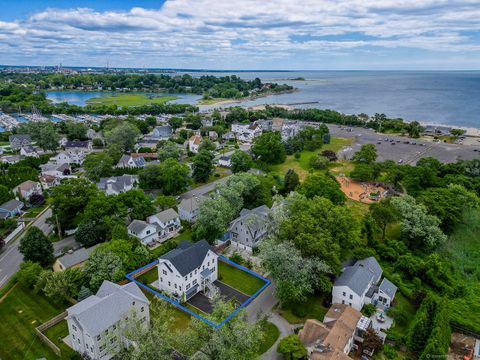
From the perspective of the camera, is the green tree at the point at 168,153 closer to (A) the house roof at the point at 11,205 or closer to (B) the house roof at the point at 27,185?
(B) the house roof at the point at 27,185

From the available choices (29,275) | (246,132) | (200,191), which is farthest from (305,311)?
(246,132)

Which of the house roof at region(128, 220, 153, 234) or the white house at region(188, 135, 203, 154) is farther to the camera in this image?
the white house at region(188, 135, 203, 154)

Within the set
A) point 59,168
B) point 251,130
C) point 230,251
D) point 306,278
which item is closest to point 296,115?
point 251,130

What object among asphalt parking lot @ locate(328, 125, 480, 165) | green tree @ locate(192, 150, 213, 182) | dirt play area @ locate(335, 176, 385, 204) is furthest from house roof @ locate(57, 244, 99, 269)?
asphalt parking lot @ locate(328, 125, 480, 165)

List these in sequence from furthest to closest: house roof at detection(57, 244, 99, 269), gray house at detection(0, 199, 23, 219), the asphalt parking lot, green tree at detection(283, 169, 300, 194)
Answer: the asphalt parking lot, green tree at detection(283, 169, 300, 194), gray house at detection(0, 199, 23, 219), house roof at detection(57, 244, 99, 269)

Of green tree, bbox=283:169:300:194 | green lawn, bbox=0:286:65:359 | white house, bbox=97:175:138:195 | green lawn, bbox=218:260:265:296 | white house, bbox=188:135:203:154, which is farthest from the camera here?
white house, bbox=188:135:203:154

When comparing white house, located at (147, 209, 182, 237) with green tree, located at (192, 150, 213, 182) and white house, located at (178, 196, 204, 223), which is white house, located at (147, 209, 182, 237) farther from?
green tree, located at (192, 150, 213, 182)

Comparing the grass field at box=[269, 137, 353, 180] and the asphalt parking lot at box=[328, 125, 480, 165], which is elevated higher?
the asphalt parking lot at box=[328, 125, 480, 165]
